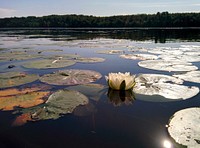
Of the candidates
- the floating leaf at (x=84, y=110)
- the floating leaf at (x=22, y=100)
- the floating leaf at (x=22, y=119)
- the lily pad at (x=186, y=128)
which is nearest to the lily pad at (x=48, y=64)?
the floating leaf at (x=22, y=100)

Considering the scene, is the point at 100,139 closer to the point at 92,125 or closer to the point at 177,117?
the point at 92,125

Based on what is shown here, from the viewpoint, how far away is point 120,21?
5344 centimetres

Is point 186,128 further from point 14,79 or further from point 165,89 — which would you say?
point 14,79

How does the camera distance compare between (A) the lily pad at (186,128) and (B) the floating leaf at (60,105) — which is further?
(B) the floating leaf at (60,105)

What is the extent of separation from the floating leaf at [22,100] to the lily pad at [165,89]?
5.37 feet

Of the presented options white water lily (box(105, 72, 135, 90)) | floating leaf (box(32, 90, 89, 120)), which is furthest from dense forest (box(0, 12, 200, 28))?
floating leaf (box(32, 90, 89, 120))

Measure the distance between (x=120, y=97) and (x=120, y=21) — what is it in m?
51.2

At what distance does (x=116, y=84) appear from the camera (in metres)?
4.19

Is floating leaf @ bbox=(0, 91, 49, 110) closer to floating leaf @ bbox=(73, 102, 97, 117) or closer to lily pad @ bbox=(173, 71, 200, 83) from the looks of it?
floating leaf @ bbox=(73, 102, 97, 117)

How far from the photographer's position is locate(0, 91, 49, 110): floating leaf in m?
3.46

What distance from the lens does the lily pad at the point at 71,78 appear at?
15.4 feet

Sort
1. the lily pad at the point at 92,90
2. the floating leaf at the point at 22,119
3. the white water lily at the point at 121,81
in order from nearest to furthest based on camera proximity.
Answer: the floating leaf at the point at 22,119
the lily pad at the point at 92,90
the white water lily at the point at 121,81

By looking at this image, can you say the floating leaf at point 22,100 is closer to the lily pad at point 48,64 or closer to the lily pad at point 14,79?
the lily pad at point 14,79

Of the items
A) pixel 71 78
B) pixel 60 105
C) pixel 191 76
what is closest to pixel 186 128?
pixel 60 105
